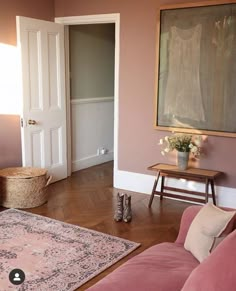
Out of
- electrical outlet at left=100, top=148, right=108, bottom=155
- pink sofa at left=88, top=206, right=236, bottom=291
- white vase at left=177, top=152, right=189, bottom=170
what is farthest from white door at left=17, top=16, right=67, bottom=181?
pink sofa at left=88, top=206, right=236, bottom=291

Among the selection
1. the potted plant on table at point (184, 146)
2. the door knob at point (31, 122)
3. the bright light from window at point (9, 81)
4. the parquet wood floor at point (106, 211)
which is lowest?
the parquet wood floor at point (106, 211)

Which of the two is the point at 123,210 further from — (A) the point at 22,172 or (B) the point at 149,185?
(A) the point at 22,172

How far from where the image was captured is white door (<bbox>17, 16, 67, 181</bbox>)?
4382 mm

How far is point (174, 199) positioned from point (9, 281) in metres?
2.35

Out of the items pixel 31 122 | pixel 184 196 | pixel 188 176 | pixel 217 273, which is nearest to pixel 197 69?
pixel 188 176

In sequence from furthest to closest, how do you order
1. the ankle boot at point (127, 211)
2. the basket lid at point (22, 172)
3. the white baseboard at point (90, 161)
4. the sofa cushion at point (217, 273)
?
1. the white baseboard at point (90, 161)
2. the basket lid at point (22, 172)
3. the ankle boot at point (127, 211)
4. the sofa cushion at point (217, 273)

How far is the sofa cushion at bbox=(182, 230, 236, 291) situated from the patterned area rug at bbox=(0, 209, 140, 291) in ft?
4.22

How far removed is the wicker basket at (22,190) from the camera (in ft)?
13.1

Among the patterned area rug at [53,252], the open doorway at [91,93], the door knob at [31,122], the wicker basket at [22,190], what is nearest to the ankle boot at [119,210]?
the patterned area rug at [53,252]

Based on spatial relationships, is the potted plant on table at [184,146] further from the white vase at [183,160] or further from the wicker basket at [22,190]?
the wicker basket at [22,190]

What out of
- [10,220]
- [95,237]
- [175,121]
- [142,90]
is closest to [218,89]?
[175,121]

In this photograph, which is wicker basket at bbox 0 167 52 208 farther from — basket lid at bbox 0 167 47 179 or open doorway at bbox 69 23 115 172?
open doorway at bbox 69 23 115 172

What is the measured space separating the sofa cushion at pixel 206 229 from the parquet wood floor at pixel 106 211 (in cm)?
86

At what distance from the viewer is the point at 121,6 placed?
4438mm
